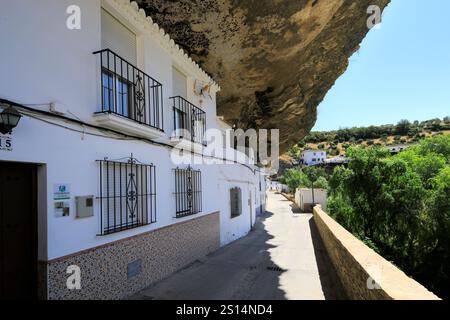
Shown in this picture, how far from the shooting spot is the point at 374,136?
324ft

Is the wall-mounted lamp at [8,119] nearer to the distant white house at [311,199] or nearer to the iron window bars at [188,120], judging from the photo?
the iron window bars at [188,120]

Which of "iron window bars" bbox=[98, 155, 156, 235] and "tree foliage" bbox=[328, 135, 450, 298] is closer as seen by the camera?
"iron window bars" bbox=[98, 155, 156, 235]

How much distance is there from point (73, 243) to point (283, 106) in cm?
1251

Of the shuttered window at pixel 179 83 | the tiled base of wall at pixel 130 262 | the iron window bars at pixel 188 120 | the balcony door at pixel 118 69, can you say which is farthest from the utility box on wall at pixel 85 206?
the shuttered window at pixel 179 83

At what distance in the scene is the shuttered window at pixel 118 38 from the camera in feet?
17.7

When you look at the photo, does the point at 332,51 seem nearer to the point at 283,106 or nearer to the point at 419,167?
the point at 283,106

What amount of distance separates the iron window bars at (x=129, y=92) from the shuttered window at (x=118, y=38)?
20 centimetres

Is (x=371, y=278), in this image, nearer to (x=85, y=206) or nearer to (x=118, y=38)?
(x=85, y=206)

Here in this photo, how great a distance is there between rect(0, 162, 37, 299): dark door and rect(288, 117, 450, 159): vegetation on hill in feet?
279

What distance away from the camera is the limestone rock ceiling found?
7.55 metres

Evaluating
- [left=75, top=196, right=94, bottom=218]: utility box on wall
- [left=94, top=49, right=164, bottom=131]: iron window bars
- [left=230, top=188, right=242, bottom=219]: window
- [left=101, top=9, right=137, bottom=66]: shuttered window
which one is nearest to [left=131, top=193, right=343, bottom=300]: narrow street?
[left=230, top=188, right=242, bottom=219]: window

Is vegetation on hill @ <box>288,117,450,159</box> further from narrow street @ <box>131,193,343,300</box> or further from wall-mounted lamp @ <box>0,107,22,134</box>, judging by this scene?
wall-mounted lamp @ <box>0,107,22,134</box>

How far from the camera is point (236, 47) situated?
9.18m

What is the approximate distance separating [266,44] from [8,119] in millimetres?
7651
